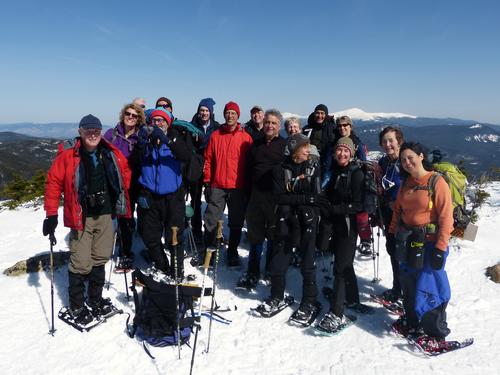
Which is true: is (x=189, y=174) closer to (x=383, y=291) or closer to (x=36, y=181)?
(x=383, y=291)

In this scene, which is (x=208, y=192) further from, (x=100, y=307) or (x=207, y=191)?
(x=100, y=307)

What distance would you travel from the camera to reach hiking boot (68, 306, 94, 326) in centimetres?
499

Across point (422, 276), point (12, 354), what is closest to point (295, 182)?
point (422, 276)

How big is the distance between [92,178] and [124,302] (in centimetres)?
234

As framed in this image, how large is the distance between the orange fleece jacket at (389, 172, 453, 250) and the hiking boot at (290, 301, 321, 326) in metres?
2.04

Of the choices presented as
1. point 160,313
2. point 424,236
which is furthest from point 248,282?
point 424,236

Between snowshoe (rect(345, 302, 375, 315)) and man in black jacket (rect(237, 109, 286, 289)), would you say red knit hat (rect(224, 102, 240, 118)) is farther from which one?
snowshoe (rect(345, 302, 375, 315))

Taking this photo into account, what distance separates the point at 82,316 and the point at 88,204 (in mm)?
1766

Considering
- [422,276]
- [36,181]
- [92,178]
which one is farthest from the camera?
[36,181]

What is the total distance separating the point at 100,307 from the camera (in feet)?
17.5

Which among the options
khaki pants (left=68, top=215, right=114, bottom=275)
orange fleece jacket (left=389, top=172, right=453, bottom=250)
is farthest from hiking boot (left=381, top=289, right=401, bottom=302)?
khaki pants (left=68, top=215, right=114, bottom=275)

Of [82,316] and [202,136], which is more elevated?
[202,136]

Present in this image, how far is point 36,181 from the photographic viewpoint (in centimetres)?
1978

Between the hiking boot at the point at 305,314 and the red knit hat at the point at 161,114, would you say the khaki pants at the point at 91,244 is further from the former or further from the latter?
the hiking boot at the point at 305,314
